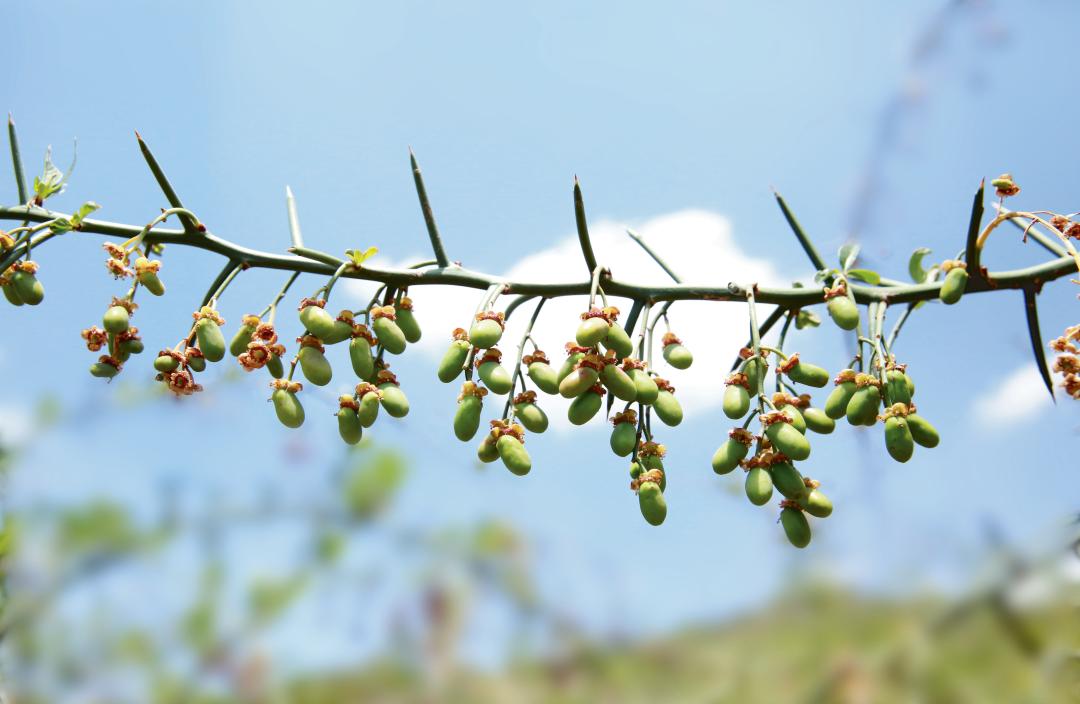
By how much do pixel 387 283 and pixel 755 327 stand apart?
0.67ft

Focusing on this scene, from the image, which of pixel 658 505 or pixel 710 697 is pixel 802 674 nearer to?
pixel 710 697

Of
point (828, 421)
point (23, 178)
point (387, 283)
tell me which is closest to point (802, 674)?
point (828, 421)

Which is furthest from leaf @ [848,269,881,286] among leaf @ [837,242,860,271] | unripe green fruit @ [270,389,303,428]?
unripe green fruit @ [270,389,303,428]

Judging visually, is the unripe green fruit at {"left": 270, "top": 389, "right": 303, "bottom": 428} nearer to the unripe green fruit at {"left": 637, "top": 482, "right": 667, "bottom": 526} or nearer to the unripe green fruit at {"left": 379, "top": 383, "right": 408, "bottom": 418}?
the unripe green fruit at {"left": 379, "top": 383, "right": 408, "bottom": 418}

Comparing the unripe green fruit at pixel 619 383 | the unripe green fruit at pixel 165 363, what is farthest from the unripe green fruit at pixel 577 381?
the unripe green fruit at pixel 165 363

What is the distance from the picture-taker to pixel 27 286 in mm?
497

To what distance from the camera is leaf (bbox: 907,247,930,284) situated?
0.56m

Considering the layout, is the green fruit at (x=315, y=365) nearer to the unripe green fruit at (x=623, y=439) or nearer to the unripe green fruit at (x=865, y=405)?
the unripe green fruit at (x=623, y=439)

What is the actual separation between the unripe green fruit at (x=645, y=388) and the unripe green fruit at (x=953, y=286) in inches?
6.3

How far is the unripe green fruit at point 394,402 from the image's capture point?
454 millimetres

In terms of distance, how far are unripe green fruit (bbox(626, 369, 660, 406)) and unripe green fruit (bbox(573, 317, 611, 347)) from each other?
3 cm

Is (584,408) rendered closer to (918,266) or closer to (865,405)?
(865,405)

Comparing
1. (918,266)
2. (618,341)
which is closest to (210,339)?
(618,341)

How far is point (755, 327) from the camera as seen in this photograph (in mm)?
431
